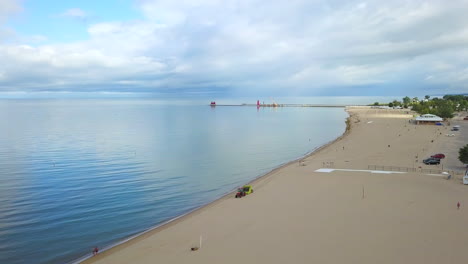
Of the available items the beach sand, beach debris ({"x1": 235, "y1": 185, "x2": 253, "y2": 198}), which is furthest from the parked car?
beach debris ({"x1": 235, "y1": 185, "x2": 253, "y2": 198})

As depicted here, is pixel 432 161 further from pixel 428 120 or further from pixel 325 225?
pixel 428 120

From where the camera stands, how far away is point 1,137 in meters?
77.4

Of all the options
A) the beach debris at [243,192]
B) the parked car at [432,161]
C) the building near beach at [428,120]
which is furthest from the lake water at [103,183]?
the building near beach at [428,120]

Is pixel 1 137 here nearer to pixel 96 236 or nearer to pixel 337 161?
pixel 96 236

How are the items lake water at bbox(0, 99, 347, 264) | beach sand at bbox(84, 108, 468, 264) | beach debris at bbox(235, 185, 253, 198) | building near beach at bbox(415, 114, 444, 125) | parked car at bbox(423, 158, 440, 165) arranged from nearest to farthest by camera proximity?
beach sand at bbox(84, 108, 468, 264)
lake water at bbox(0, 99, 347, 264)
beach debris at bbox(235, 185, 253, 198)
parked car at bbox(423, 158, 440, 165)
building near beach at bbox(415, 114, 444, 125)

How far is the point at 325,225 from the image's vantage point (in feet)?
78.1

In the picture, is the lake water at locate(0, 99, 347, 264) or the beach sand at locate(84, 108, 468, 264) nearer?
the beach sand at locate(84, 108, 468, 264)

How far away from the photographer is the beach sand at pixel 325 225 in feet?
64.0

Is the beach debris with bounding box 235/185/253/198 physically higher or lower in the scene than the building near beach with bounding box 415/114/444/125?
lower

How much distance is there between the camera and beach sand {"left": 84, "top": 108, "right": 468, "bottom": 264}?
64.0ft

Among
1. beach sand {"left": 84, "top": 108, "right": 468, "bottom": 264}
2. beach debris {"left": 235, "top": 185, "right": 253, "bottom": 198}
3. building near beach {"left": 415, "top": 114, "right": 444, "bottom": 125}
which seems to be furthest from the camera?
building near beach {"left": 415, "top": 114, "right": 444, "bottom": 125}

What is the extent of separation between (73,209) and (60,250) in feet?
26.6

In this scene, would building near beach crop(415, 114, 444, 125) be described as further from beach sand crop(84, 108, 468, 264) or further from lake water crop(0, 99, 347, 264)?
beach sand crop(84, 108, 468, 264)

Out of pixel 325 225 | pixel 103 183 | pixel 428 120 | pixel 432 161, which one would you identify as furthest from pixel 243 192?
pixel 428 120
